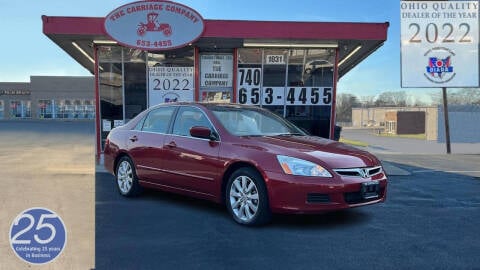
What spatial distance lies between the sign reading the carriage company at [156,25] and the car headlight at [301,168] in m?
6.51

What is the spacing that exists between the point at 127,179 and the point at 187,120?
1664mm

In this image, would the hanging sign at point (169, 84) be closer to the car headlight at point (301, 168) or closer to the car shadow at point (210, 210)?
the car shadow at point (210, 210)

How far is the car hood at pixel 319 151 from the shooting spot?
18.5 feet

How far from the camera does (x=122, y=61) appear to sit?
12.4m

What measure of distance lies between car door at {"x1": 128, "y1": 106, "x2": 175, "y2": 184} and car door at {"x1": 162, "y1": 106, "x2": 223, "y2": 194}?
168 millimetres

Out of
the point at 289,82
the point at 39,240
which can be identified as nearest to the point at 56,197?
the point at 39,240

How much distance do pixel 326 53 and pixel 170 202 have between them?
7.06m

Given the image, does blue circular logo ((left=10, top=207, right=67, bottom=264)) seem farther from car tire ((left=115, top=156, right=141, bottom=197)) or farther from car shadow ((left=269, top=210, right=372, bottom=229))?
car tire ((left=115, top=156, right=141, bottom=197))

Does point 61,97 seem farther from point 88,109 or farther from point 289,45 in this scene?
point 289,45

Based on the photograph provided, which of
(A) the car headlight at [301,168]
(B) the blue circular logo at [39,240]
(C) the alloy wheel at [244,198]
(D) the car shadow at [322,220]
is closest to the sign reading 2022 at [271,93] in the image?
(D) the car shadow at [322,220]

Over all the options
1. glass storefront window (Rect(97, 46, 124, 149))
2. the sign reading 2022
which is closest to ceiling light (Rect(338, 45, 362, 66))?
the sign reading 2022

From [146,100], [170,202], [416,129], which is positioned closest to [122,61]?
[146,100]

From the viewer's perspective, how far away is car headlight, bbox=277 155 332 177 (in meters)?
5.49

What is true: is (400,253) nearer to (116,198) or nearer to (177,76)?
(116,198)
